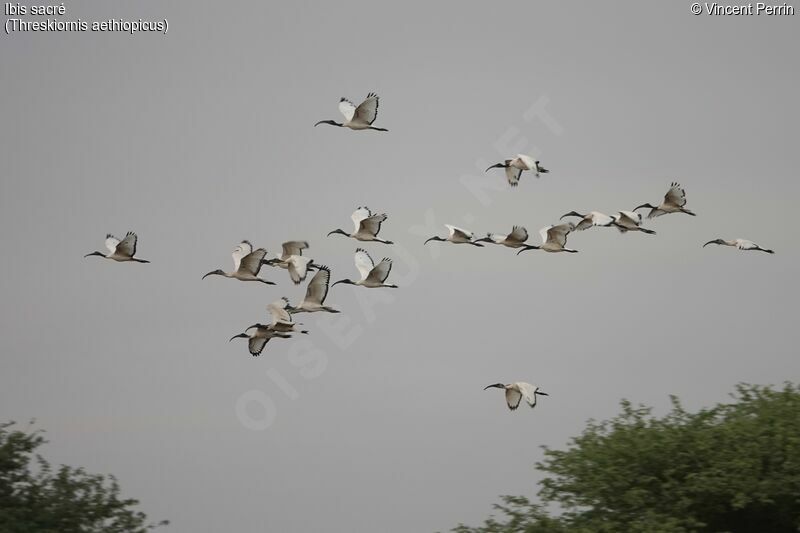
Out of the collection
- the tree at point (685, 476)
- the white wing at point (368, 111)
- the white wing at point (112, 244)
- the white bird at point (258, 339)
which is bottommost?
the tree at point (685, 476)

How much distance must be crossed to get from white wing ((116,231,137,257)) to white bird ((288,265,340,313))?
509 cm

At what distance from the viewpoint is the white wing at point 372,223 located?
30.2 m

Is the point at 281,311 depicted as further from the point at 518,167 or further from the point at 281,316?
the point at 518,167

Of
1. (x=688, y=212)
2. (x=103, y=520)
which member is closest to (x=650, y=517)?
(x=688, y=212)

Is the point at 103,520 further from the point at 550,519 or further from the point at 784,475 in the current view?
the point at 784,475

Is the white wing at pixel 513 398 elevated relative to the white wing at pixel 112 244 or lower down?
lower down

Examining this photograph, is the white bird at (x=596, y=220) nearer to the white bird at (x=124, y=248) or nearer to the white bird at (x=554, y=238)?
the white bird at (x=554, y=238)

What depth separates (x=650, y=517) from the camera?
86.8 ft

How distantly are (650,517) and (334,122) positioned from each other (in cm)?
1252

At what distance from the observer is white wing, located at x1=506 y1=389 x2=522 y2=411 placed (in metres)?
30.1

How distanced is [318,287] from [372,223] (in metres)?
2.33

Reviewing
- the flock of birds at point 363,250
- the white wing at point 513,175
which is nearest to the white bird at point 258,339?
the flock of birds at point 363,250

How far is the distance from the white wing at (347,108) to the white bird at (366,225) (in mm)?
2247

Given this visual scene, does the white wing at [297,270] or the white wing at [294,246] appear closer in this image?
the white wing at [297,270]
